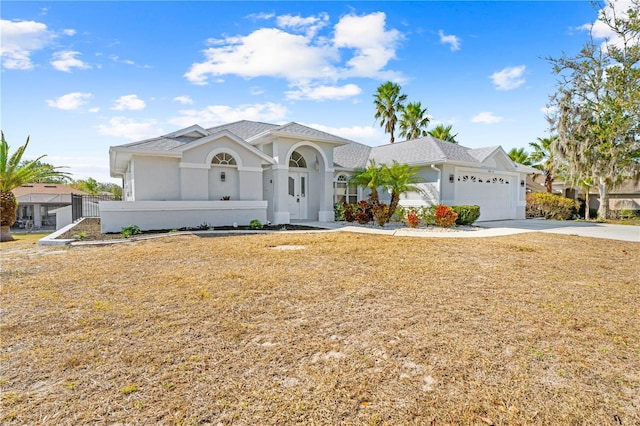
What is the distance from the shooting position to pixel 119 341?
364 centimetres

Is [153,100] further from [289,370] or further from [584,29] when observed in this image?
[584,29]

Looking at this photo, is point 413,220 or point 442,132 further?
point 442,132

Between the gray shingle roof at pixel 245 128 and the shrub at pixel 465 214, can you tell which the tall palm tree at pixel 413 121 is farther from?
the shrub at pixel 465 214

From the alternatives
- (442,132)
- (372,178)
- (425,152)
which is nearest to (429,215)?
(372,178)

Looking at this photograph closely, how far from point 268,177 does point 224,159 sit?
2.65 m

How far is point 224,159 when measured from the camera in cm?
1538

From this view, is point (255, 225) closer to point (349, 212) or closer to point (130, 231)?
point (130, 231)

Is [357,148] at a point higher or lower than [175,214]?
higher

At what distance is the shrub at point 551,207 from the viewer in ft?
75.0

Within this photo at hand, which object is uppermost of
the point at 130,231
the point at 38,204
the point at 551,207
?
the point at 38,204

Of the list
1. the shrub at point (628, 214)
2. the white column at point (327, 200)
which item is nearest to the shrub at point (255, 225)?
the white column at point (327, 200)

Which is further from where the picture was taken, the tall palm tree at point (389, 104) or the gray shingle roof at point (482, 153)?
the tall palm tree at point (389, 104)

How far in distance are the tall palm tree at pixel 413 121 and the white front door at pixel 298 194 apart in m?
16.7

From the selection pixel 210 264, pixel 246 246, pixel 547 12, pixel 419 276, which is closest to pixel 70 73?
pixel 246 246
